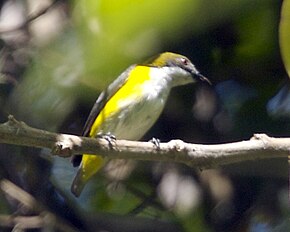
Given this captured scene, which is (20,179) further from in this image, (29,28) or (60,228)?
Answer: (29,28)

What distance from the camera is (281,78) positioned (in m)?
0.76

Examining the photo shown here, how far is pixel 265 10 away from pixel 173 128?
0.87m

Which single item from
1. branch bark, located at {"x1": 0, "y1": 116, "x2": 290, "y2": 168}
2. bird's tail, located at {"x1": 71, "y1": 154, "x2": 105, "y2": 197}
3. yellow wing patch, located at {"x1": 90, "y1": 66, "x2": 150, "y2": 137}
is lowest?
yellow wing patch, located at {"x1": 90, "y1": 66, "x2": 150, "y2": 137}

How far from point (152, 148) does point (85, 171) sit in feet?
2.21

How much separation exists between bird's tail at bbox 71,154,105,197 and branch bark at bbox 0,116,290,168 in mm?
345

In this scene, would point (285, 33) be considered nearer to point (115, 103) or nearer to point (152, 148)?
point (152, 148)

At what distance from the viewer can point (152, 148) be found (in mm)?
853

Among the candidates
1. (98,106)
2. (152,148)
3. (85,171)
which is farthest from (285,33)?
(85,171)

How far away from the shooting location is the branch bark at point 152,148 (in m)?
0.67

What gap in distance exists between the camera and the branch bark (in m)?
0.67

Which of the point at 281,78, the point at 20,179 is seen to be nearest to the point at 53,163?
the point at 20,179

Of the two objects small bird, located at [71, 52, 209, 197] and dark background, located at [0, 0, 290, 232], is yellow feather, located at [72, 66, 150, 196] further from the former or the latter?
dark background, located at [0, 0, 290, 232]

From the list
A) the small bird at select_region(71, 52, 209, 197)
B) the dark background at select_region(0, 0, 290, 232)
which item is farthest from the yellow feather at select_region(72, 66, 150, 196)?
the dark background at select_region(0, 0, 290, 232)

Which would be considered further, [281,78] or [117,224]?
[117,224]
